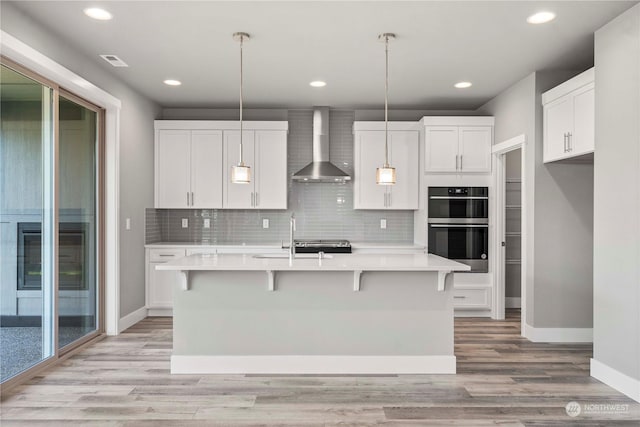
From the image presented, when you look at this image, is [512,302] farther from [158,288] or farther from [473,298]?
[158,288]

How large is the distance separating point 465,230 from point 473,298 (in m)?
0.81

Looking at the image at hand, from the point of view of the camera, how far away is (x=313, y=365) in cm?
345

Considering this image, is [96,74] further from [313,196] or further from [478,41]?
[478,41]

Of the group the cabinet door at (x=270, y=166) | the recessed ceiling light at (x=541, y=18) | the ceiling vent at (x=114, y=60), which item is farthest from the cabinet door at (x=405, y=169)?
the ceiling vent at (x=114, y=60)

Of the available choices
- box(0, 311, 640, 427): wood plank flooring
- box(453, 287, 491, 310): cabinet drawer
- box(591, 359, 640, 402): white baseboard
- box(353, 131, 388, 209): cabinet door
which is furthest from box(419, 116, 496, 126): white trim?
box(591, 359, 640, 402): white baseboard

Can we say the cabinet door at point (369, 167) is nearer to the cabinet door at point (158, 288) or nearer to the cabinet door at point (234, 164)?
the cabinet door at point (234, 164)

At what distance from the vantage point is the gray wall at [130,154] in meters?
3.85

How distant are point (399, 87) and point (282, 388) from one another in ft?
11.1

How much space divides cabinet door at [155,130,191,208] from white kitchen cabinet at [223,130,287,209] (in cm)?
50

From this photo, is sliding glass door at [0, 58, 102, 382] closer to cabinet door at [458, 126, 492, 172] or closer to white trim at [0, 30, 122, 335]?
white trim at [0, 30, 122, 335]

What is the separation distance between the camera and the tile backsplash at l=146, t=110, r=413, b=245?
5.96 metres

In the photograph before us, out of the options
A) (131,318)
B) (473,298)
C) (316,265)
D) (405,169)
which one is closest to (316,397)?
(316,265)

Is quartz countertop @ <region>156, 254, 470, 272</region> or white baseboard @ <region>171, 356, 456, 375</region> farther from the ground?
quartz countertop @ <region>156, 254, 470, 272</region>

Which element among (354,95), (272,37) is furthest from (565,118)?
(272,37)
